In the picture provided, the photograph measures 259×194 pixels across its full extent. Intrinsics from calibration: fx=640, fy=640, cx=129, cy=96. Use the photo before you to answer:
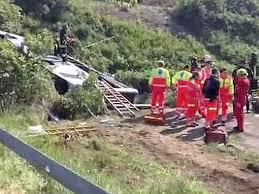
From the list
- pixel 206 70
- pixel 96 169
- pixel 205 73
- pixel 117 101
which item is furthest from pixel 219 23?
pixel 96 169

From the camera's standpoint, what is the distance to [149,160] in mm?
11711

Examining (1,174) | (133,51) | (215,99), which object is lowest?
(133,51)

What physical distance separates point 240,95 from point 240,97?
49mm

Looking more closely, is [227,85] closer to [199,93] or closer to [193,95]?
[199,93]

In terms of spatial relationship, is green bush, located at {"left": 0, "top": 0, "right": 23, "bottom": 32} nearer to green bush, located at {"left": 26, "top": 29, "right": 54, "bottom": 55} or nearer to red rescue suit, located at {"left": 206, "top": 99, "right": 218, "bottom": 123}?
green bush, located at {"left": 26, "top": 29, "right": 54, "bottom": 55}

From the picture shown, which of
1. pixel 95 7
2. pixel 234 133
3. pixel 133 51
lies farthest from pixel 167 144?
pixel 95 7

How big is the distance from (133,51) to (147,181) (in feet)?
68.5

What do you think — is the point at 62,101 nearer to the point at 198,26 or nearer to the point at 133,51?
the point at 133,51

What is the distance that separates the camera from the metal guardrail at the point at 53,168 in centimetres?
521

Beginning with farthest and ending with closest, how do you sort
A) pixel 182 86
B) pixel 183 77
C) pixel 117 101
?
pixel 117 101 → pixel 182 86 → pixel 183 77

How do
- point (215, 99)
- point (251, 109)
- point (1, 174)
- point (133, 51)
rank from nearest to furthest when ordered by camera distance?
point (1, 174) < point (215, 99) < point (251, 109) < point (133, 51)

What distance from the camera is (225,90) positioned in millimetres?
15945

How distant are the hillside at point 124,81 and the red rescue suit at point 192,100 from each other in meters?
1.08

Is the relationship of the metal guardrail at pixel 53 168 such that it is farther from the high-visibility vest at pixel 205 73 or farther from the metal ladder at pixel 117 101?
the high-visibility vest at pixel 205 73
